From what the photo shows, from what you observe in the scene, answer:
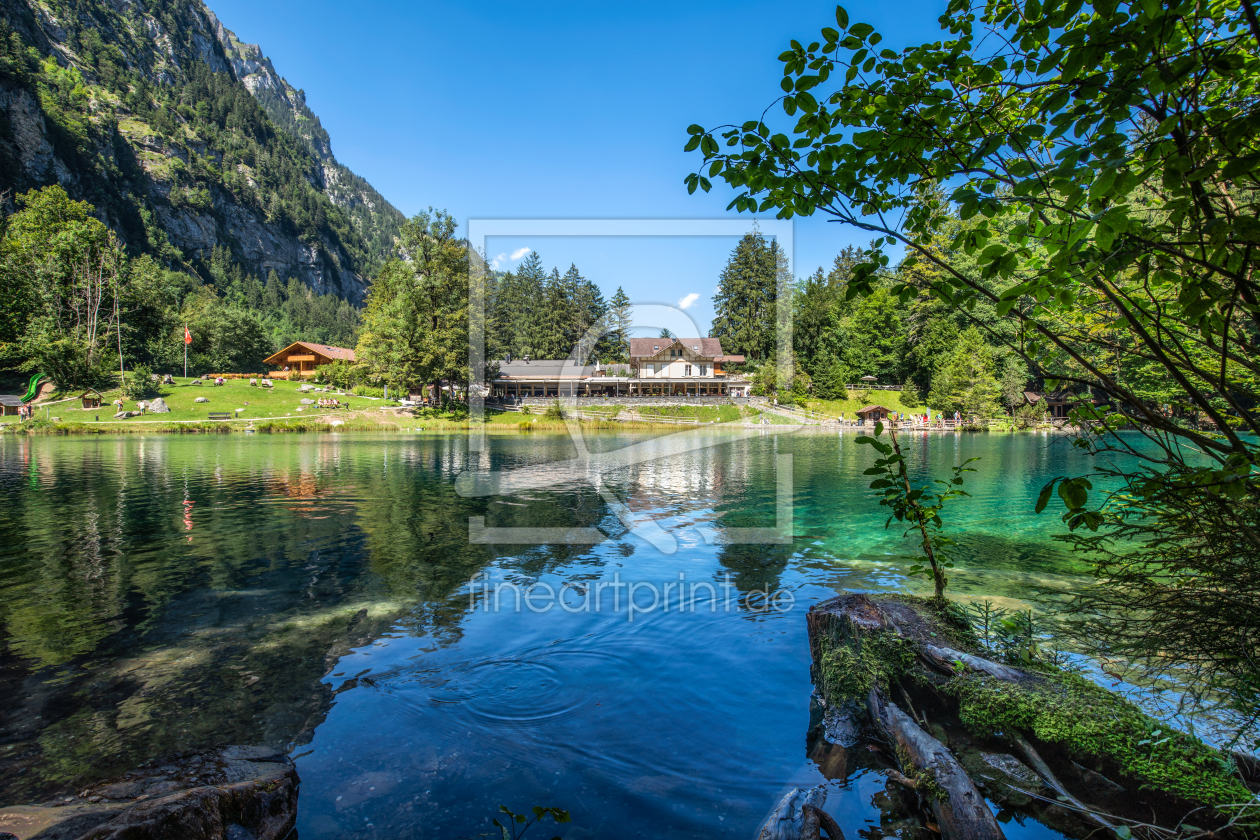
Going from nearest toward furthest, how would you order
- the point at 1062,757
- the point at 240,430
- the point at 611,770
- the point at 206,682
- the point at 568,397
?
the point at 1062,757
the point at 611,770
the point at 206,682
the point at 240,430
the point at 568,397

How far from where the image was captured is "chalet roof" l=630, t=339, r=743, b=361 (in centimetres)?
8512

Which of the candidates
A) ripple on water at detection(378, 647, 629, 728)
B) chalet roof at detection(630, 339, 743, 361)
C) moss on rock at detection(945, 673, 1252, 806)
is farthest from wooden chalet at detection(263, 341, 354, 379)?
moss on rock at detection(945, 673, 1252, 806)

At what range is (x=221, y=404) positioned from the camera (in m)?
Result: 57.6

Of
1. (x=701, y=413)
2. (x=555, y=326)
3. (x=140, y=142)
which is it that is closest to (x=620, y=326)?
(x=555, y=326)

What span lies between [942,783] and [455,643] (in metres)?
6.20

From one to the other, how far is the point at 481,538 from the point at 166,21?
276 m

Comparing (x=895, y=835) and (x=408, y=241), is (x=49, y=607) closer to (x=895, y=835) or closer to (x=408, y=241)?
(x=895, y=835)

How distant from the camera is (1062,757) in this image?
4.49 metres

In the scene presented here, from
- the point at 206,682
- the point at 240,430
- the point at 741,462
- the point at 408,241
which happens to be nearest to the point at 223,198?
the point at 408,241

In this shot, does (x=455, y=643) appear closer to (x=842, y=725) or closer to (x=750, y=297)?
(x=842, y=725)

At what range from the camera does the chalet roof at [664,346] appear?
279 ft

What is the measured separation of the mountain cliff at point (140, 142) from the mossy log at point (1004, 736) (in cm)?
12414

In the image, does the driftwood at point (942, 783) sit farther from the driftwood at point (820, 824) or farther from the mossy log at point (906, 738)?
the driftwood at point (820, 824)

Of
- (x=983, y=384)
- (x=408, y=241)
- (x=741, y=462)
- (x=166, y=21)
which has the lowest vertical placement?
(x=741, y=462)
